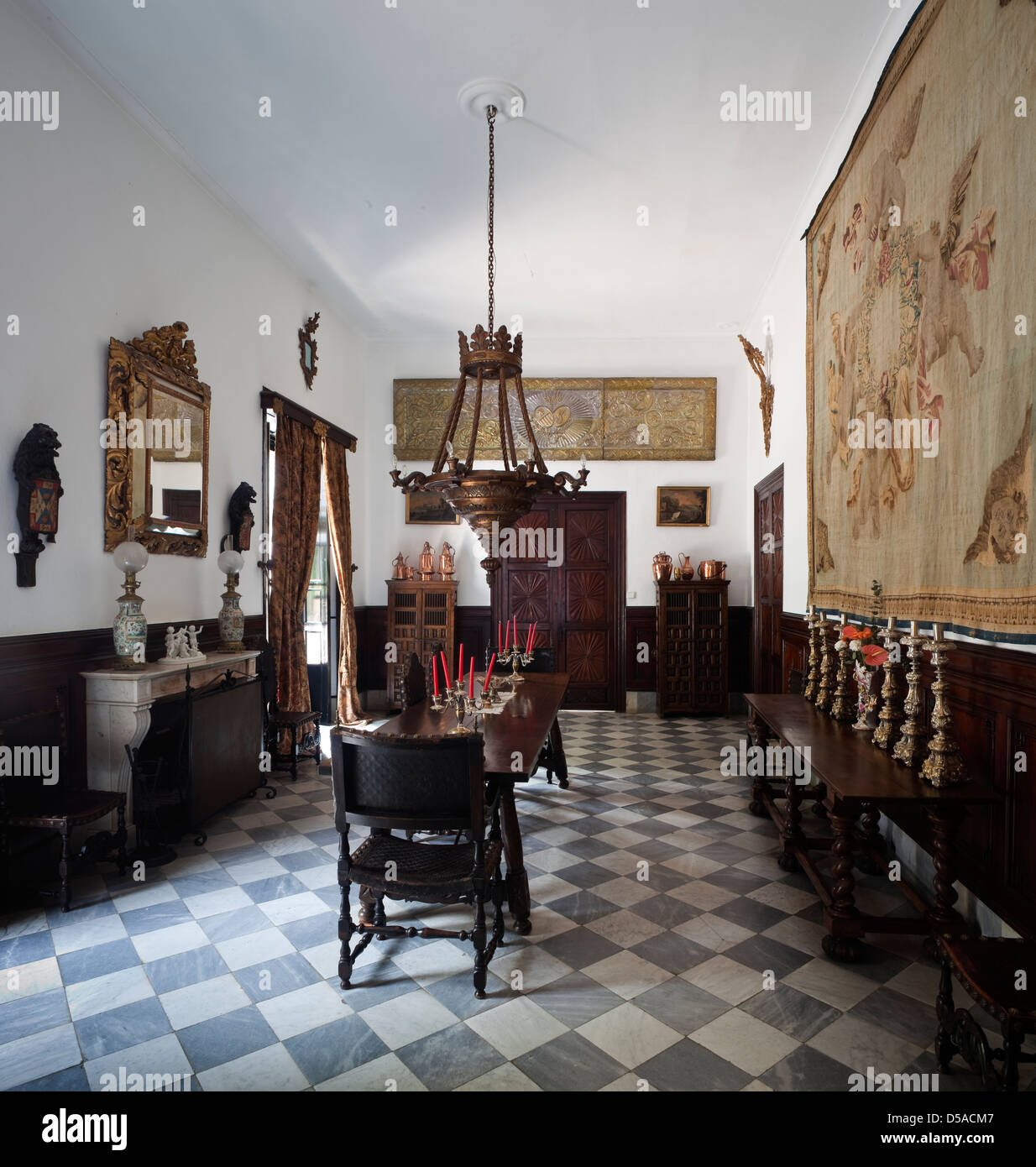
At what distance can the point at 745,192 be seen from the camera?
5.43 meters

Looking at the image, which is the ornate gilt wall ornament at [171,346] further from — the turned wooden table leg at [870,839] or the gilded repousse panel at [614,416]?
the turned wooden table leg at [870,839]

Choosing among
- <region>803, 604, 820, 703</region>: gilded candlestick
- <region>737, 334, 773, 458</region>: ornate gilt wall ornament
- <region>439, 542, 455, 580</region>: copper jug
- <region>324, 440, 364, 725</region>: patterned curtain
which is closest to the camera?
<region>803, 604, 820, 703</region>: gilded candlestick

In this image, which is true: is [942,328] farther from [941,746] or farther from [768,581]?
[768,581]

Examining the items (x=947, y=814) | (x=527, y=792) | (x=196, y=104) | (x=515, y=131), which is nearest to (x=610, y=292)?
(x=515, y=131)

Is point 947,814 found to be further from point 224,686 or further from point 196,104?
point 196,104

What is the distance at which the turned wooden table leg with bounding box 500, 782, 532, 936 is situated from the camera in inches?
127

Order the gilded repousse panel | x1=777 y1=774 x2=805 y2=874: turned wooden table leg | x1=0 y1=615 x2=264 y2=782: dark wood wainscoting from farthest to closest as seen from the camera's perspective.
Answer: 1. the gilded repousse panel
2. x1=777 y1=774 x2=805 y2=874: turned wooden table leg
3. x1=0 y1=615 x2=264 y2=782: dark wood wainscoting

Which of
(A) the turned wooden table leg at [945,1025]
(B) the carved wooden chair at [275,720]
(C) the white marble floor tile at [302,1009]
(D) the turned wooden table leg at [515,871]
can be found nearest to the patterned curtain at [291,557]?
(B) the carved wooden chair at [275,720]

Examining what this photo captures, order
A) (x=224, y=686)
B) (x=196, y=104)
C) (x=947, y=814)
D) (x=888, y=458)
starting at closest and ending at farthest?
1. (x=947, y=814)
2. (x=888, y=458)
3. (x=196, y=104)
4. (x=224, y=686)

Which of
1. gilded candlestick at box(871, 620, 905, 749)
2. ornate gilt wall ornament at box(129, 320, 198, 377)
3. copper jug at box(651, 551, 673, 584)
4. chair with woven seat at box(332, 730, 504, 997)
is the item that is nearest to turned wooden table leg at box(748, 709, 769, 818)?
gilded candlestick at box(871, 620, 905, 749)

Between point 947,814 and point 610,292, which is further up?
point 610,292

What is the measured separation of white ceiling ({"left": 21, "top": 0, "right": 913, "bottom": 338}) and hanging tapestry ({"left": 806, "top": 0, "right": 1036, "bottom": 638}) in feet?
2.63

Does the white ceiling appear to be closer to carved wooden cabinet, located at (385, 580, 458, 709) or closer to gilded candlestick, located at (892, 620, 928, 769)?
gilded candlestick, located at (892, 620, 928, 769)

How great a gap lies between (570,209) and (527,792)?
4.60 meters
